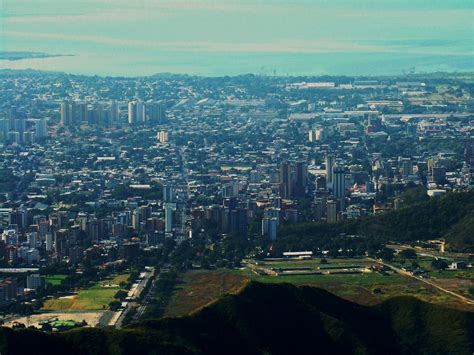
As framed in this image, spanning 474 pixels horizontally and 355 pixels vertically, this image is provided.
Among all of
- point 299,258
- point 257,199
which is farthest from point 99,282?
point 257,199

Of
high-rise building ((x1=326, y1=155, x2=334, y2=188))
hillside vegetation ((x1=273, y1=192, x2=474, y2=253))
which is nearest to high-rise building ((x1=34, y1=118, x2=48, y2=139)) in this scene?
high-rise building ((x1=326, y1=155, x2=334, y2=188))

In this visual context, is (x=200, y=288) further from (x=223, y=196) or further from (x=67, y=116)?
(x=67, y=116)

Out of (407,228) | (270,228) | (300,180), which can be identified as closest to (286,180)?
(300,180)

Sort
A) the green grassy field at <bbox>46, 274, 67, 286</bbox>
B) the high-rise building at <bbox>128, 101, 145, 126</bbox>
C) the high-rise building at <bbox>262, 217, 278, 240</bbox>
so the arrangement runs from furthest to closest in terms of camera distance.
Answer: the high-rise building at <bbox>128, 101, 145, 126</bbox>, the high-rise building at <bbox>262, 217, 278, 240</bbox>, the green grassy field at <bbox>46, 274, 67, 286</bbox>

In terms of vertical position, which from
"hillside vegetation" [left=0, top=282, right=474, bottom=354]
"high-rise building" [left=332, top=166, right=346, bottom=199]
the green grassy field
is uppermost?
"high-rise building" [left=332, top=166, right=346, bottom=199]

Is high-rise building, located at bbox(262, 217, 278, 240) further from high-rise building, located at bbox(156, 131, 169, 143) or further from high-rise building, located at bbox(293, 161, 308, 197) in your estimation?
high-rise building, located at bbox(156, 131, 169, 143)

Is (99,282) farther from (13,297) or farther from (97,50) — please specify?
(97,50)
